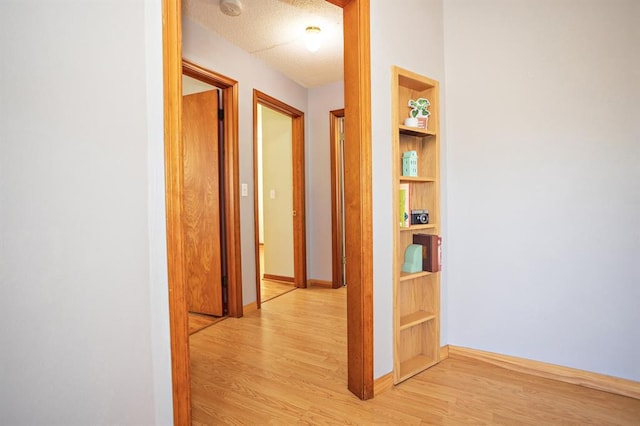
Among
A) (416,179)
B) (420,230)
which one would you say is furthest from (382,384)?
(416,179)

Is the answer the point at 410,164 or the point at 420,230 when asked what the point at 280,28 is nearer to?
the point at 410,164

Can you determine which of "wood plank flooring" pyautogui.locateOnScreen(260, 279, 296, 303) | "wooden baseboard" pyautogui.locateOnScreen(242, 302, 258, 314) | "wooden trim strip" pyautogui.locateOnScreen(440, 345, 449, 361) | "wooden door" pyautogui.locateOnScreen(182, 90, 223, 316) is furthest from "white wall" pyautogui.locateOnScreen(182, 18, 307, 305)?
"wooden trim strip" pyautogui.locateOnScreen(440, 345, 449, 361)

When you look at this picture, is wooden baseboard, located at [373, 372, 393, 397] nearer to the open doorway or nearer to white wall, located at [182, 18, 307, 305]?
white wall, located at [182, 18, 307, 305]

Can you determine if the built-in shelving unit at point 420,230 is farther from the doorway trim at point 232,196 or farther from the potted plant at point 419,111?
the doorway trim at point 232,196

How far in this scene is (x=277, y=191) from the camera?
430 centimetres

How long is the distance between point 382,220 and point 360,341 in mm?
665

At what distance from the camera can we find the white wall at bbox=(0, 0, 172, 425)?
729 mm

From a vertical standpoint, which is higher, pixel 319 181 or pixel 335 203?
pixel 319 181

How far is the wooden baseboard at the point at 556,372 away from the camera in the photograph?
168cm

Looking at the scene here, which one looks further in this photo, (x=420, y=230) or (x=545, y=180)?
(x=420, y=230)

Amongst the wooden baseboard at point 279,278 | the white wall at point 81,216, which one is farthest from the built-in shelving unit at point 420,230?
the wooden baseboard at point 279,278

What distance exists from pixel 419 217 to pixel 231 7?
6.58 ft

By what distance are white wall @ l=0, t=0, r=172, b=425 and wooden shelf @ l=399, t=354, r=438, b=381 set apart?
4.47 ft

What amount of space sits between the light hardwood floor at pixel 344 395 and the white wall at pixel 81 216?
778mm
